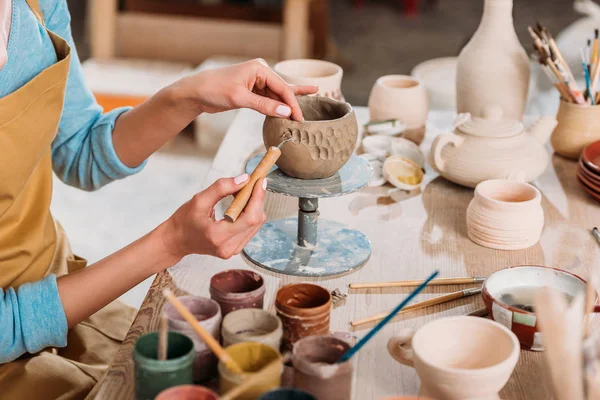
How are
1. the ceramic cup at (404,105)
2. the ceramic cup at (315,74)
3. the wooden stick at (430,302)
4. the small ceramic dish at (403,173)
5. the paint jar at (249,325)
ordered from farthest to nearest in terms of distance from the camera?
the ceramic cup at (404,105)
the ceramic cup at (315,74)
the small ceramic dish at (403,173)
the wooden stick at (430,302)
the paint jar at (249,325)

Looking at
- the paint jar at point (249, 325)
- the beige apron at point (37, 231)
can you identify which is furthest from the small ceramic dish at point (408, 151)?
the paint jar at point (249, 325)

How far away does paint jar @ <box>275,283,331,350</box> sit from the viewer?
3.02 ft

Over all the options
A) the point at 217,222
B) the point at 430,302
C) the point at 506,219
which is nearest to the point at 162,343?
the point at 217,222

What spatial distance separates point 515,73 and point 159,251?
0.94 m

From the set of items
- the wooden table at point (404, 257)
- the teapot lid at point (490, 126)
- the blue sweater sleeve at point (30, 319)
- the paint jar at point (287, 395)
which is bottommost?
the blue sweater sleeve at point (30, 319)

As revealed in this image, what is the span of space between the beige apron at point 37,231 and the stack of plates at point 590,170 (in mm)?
938

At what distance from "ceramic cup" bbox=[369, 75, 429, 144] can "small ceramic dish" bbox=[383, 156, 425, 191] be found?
183mm

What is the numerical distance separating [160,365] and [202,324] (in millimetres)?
94

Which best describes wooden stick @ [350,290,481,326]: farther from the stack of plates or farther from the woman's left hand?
the stack of plates

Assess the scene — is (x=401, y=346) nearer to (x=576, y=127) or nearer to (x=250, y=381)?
(x=250, y=381)

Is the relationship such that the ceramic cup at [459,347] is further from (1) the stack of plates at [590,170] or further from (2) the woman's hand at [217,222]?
(1) the stack of plates at [590,170]

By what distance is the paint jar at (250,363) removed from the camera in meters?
0.79

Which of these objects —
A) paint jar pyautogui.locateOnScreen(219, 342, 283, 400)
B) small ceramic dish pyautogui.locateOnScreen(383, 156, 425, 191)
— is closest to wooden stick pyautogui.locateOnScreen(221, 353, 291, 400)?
paint jar pyautogui.locateOnScreen(219, 342, 283, 400)

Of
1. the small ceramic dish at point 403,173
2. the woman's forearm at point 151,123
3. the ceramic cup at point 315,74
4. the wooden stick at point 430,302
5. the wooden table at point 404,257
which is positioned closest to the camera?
the wooden table at point 404,257
